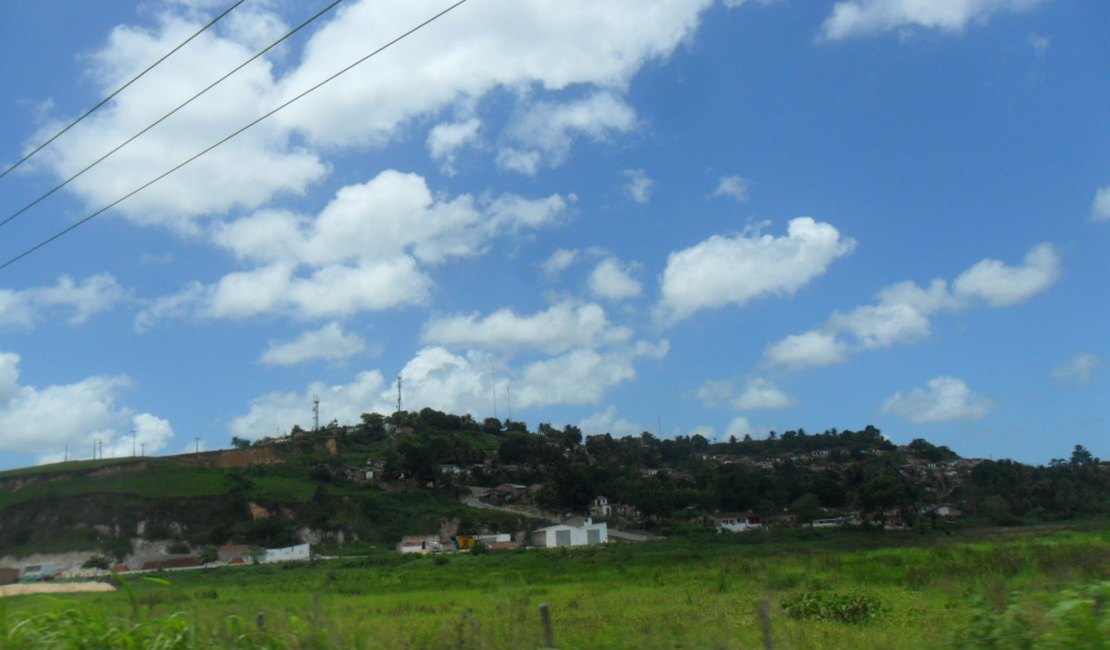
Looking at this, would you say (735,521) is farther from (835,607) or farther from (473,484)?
(835,607)

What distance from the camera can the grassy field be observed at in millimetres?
6811

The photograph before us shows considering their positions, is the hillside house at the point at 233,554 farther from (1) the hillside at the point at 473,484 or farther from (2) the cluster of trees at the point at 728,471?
(2) the cluster of trees at the point at 728,471

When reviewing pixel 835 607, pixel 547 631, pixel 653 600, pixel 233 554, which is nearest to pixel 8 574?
pixel 233 554

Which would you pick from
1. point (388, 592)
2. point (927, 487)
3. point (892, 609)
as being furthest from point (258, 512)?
point (892, 609)

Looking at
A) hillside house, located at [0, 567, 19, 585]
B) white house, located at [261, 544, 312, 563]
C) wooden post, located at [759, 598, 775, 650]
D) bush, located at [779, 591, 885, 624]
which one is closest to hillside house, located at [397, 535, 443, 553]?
white house, located at [261, 544, 312, 563]

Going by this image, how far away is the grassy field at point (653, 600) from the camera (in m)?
6.81

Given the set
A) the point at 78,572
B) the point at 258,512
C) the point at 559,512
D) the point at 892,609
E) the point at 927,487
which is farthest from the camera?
the point at 559,512

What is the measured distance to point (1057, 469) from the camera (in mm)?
62344

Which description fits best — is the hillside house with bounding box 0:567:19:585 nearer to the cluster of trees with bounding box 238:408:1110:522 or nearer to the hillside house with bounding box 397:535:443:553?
the hillside house with bounding box 397:535:443:553

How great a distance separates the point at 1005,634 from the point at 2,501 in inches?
2986

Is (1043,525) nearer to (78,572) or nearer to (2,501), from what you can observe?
(78,572)

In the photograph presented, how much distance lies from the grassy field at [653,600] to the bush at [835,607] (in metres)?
0.05

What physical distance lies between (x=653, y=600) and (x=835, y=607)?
5957 millimetres

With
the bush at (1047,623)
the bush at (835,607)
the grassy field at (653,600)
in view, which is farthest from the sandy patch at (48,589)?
the bush at (835,607)
